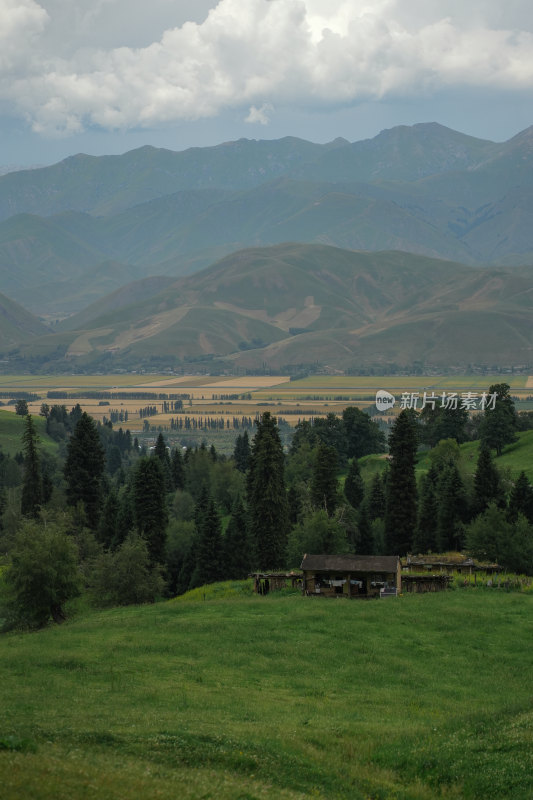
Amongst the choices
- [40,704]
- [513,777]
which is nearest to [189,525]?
[40,704]

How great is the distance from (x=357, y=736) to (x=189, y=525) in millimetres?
70246

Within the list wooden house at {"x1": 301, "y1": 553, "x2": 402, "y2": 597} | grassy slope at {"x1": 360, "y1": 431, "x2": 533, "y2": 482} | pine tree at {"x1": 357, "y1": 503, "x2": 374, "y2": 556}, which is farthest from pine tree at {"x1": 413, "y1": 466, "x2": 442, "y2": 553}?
wooden house at {"x1": 301, "y1": 553, "x2": 402, "y2": 597}

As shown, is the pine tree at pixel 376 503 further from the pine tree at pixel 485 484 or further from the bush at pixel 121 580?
the bush at pixel 121 580

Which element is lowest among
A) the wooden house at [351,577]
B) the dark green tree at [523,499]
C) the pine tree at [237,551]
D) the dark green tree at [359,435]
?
the pine tree at [237,551]

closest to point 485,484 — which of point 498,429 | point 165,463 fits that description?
point 498,429

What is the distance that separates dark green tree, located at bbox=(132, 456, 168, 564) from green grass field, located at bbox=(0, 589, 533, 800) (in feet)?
94.7

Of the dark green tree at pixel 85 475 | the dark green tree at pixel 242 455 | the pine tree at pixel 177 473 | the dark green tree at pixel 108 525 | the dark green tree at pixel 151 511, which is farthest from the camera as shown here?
the dark green tree at pixel 242 455

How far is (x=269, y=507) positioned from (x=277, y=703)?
49.1m

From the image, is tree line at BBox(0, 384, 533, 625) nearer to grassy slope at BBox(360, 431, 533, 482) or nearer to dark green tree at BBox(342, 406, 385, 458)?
grassy slope at BBox(360, 431, 533, 482)

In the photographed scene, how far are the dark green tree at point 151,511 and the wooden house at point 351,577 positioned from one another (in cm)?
2633

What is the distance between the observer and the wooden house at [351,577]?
57969 mm

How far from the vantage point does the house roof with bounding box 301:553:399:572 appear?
5791 cm

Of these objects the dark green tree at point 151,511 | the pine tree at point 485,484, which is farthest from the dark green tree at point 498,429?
the dark green tree at point 151,511

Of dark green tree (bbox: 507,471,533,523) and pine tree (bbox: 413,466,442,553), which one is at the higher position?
dark green tree (bbox: 507,471,533,523)
